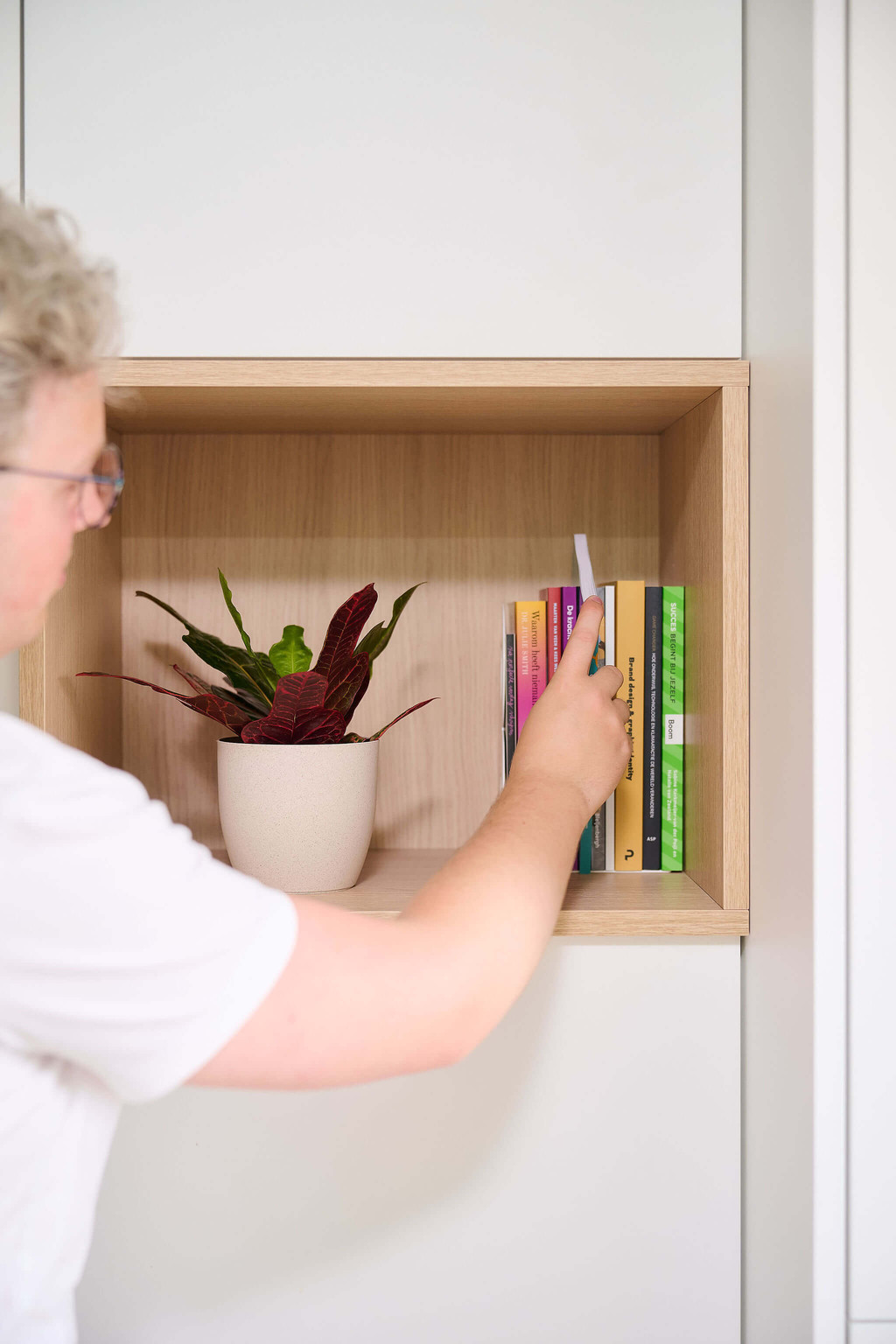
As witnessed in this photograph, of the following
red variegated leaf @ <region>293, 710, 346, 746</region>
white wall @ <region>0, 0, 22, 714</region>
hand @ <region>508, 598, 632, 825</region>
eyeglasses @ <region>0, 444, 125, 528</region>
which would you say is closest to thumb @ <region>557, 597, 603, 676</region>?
hand @ <region>508, 598, 632, 825</region>

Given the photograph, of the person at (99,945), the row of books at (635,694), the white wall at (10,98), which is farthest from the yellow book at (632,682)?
the white wall at (10,98)

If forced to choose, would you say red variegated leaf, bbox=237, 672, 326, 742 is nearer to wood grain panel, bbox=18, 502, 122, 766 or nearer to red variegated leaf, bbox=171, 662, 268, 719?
red variegated leaf, bbox=171, 662, 268, 719

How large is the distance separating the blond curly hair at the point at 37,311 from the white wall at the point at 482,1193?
57 centimetres

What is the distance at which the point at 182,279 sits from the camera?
80cm

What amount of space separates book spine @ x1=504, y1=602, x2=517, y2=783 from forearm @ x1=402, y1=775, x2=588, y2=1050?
228mm

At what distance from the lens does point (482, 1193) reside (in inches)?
31.5

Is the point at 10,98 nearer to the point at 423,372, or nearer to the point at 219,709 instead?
the point at 423,372

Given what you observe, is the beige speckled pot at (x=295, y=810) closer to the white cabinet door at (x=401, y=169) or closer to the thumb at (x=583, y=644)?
the thumb at (x=583, y=644)

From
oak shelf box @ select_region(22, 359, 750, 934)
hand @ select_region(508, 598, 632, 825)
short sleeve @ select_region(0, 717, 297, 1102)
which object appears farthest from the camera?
oak shelf box @ select_region(22, 359, 750, 934)

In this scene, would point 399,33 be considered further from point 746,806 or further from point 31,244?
point 746,806

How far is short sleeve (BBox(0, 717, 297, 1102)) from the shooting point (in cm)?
43

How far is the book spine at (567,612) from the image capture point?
914 millimetres

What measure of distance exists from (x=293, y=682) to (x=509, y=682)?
0.23 m
